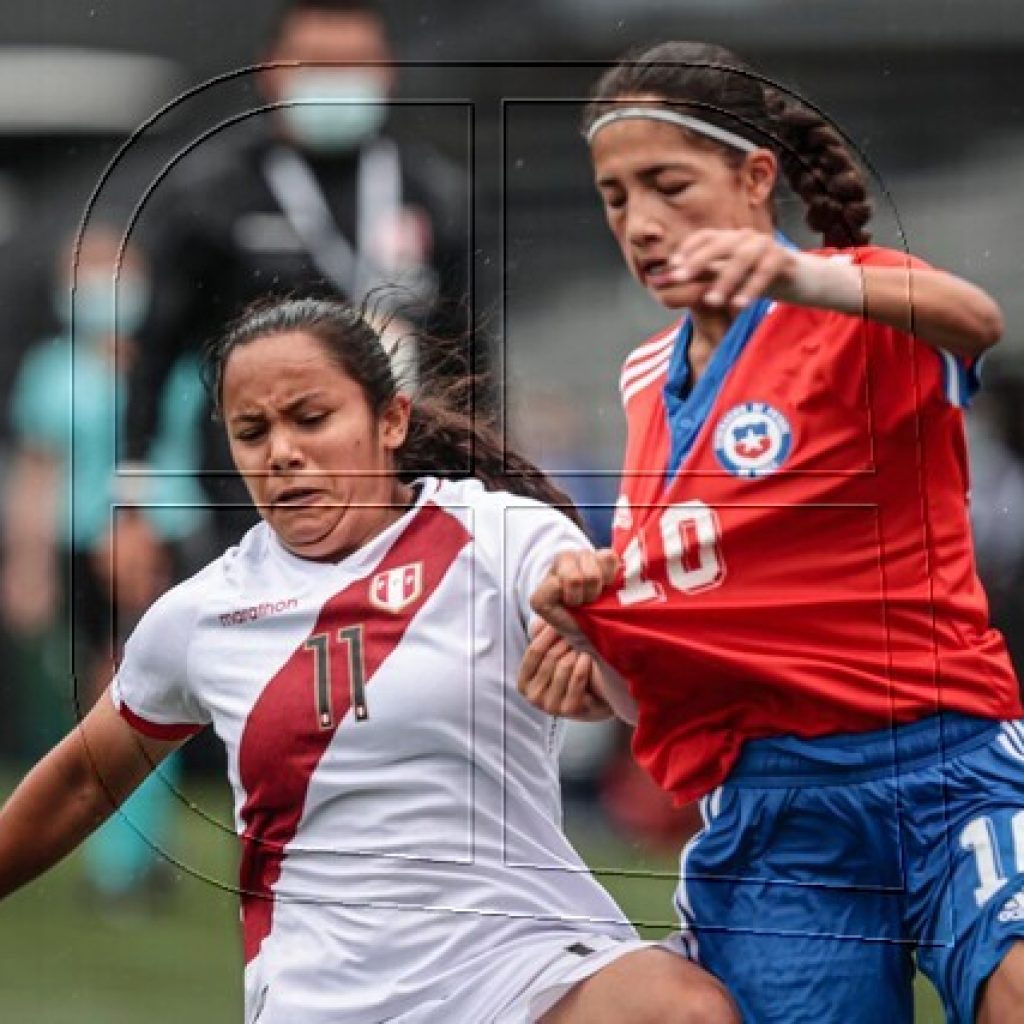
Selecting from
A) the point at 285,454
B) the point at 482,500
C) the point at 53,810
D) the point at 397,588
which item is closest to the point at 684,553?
the point at 482,500

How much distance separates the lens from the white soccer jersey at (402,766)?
291 cm

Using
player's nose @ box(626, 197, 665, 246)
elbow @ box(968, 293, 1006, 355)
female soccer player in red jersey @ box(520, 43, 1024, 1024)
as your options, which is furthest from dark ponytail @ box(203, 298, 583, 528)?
elbow @ box(968, 293, 1006, 355)

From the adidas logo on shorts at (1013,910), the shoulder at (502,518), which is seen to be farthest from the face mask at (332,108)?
the adidas logo on shorts at (1013,910)

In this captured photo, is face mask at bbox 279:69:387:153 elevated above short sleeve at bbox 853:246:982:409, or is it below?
above

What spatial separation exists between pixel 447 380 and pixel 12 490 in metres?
0.51

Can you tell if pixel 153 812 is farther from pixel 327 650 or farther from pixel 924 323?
pixel 924 323

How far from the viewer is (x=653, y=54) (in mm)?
2744

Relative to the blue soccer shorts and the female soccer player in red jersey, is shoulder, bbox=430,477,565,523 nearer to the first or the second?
the female soccer player in red jersey

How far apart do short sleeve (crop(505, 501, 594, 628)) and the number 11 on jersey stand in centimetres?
19

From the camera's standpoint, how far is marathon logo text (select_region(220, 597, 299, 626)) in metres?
Answer: 2.99

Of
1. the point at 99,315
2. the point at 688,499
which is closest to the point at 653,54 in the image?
the point at 688,499

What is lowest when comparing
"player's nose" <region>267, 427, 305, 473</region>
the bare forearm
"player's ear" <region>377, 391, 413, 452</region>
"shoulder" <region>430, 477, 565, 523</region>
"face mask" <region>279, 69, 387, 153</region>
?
the bare forearm

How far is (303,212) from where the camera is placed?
2.88 meters

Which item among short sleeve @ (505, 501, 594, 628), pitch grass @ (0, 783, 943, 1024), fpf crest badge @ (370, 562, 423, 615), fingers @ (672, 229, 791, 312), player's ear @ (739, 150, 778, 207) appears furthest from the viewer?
pitch grass @ (0, 783, 943, 1024)
